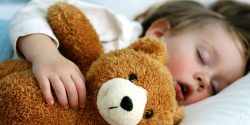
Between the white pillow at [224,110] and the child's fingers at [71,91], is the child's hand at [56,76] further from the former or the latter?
the white pillow at [224,110]

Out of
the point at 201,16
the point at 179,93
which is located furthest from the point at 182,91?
the point at 201,16

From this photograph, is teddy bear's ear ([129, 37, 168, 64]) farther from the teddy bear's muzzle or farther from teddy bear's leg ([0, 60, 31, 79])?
teddy bear's leg ([0, 60, 31, 79])

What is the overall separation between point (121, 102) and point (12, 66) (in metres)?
0.26

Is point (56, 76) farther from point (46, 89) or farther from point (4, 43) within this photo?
point (4, 43)

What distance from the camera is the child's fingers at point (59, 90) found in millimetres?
580

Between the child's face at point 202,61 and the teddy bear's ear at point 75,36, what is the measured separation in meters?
0.25

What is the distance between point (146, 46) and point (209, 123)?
16cm

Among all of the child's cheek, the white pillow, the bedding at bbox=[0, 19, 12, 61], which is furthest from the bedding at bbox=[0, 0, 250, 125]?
the bedding at bbox=[0, 19, 12, 61]

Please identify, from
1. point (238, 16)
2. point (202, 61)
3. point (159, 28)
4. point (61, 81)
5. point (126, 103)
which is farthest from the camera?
point (238, 16)

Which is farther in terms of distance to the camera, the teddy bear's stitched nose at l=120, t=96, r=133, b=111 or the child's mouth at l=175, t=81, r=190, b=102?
the child's mouth at l=175, t=81, r=190, b=102

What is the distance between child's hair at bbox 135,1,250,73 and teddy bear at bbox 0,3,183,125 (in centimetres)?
50

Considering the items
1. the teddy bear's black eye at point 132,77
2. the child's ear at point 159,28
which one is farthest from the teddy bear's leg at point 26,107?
the child's ear at point 159,28

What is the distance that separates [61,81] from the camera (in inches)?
24.5

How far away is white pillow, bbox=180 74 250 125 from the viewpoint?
0.65 metres
